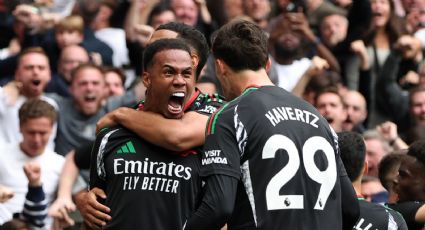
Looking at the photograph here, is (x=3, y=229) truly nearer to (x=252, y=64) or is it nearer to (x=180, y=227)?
(x=180, y=227)

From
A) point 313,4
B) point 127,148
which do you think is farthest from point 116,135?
point 313,4

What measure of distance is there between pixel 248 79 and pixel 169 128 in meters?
0.55

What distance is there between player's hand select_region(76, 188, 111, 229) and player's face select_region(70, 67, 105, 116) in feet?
16.4

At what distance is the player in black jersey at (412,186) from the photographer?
7.45 metres

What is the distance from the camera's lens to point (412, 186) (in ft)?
24.6

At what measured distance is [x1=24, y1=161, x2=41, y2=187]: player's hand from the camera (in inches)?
363

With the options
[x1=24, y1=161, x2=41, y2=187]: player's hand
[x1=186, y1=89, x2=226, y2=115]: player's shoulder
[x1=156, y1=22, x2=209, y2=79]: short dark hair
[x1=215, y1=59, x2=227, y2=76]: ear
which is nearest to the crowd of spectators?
[x1=24, y1=161, x2=41, y2=187]: player's hand

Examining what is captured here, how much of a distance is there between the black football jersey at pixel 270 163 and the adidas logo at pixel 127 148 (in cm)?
60

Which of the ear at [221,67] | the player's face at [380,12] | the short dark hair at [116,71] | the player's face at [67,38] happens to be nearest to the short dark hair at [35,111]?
the short dark hair at [116,71]

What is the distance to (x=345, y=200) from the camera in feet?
20.7

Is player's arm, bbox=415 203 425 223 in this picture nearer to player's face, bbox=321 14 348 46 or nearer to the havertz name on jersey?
the havertz name on jersey

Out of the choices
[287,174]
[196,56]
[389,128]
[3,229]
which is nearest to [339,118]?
[389,128]

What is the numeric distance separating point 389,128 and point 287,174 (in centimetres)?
579

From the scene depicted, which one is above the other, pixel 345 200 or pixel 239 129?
pixel 239 129
